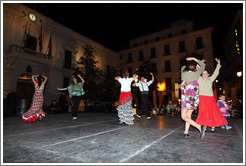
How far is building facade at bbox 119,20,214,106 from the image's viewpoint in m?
23.3

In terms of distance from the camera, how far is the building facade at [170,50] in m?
23.3

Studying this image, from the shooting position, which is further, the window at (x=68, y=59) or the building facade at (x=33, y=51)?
the window at (x=68, y=59)

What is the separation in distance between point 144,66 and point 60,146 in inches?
793

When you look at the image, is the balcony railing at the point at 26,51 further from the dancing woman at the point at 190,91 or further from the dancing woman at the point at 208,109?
the dancing woman at the point at 208,109

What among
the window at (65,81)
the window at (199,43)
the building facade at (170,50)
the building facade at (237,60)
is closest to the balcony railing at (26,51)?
the window at (65,81)

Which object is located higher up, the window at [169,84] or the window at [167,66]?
the window at [167,66]

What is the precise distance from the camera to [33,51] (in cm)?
1448

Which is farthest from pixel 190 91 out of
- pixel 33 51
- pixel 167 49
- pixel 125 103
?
pixel 167 49

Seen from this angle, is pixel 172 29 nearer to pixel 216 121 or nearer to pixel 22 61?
pixel 22 61

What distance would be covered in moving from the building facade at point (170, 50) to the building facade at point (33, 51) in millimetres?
13505

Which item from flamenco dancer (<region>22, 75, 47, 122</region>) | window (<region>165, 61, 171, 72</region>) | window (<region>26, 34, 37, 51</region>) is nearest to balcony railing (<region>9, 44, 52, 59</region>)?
window (<region>26, 34, 37, 51</region>)

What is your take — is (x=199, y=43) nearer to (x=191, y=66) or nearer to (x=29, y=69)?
(x=191, y=66)

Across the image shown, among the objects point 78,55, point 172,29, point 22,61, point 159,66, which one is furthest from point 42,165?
point 172,29

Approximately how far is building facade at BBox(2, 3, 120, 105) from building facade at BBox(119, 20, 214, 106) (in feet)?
44.3
